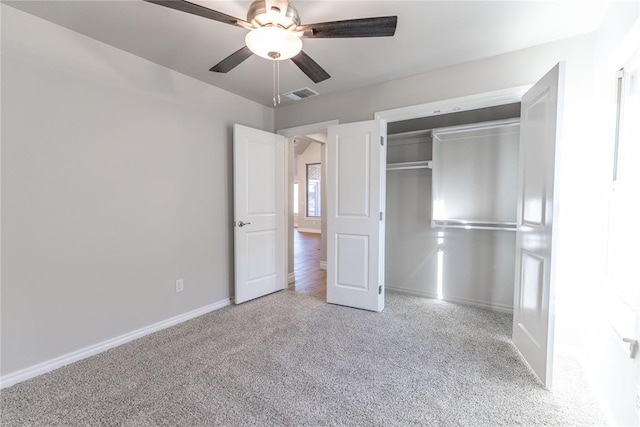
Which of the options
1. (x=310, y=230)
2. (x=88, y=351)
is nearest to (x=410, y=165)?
(x=88, y=351)

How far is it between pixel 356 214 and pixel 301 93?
1.59 metres

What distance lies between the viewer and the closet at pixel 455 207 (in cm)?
316

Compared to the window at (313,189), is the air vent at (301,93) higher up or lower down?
higher up

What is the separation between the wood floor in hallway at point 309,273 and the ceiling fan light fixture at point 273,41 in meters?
2.80

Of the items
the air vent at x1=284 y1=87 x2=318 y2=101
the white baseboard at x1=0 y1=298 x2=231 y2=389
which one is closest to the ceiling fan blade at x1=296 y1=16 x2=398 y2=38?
the air vent at x1=284 y1=87 x2=318 y2=101

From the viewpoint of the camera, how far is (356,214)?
3182mm

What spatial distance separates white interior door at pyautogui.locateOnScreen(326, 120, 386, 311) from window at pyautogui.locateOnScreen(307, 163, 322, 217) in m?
6.88

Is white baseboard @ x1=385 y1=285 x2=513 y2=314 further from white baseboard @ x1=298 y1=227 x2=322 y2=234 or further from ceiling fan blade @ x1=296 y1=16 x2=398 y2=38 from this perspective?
white baseboard @ x1=298 y1=227 x2=322 y2=234

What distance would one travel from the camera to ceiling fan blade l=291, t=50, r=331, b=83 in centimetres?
181

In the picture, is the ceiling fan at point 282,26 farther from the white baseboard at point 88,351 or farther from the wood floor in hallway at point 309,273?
the wood floor in hallway at point 309,273

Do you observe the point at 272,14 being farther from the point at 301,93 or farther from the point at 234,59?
the point at 301,93

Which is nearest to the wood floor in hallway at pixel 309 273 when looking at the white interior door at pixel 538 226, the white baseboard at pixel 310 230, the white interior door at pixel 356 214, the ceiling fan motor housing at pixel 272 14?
the white interior door at pixel 356 214

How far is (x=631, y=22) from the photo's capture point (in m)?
1.52

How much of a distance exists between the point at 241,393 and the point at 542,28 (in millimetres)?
3355
